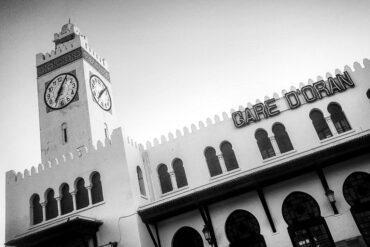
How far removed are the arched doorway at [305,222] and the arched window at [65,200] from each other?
31.5ft

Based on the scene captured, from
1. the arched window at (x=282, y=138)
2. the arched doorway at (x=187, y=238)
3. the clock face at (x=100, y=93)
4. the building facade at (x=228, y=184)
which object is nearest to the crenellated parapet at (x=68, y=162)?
the building facade at (x=228, y=184)

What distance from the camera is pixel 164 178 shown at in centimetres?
1550

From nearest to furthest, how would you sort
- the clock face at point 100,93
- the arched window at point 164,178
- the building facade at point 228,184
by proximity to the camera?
the building facade at point 228,184
the arched window at point 164,178
the clock face at point 100,93

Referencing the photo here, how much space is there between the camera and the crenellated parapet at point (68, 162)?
14.9 m

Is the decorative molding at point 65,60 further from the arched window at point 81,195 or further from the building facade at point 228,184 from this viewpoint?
the arched window at point 81,195

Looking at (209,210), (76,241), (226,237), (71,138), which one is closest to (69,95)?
(71,138)

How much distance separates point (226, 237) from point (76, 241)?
6443mm

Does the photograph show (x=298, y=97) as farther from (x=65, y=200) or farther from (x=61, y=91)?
(x=61, y=91)

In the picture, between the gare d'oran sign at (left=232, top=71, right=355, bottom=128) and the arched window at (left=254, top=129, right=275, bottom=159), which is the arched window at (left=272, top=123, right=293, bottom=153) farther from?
the gare d'oran sign at (left=232, top=71, right=355, bottom=128)

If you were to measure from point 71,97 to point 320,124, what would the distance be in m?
14.2

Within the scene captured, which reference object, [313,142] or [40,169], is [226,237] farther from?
[40,169]

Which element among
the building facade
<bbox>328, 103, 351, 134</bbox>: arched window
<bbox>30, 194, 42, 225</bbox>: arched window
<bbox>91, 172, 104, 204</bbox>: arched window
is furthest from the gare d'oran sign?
<bbox>30, 194, 42, 225</bbox>: arched window

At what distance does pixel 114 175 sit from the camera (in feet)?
46.8

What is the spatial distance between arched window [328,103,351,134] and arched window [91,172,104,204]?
11.0 meters
